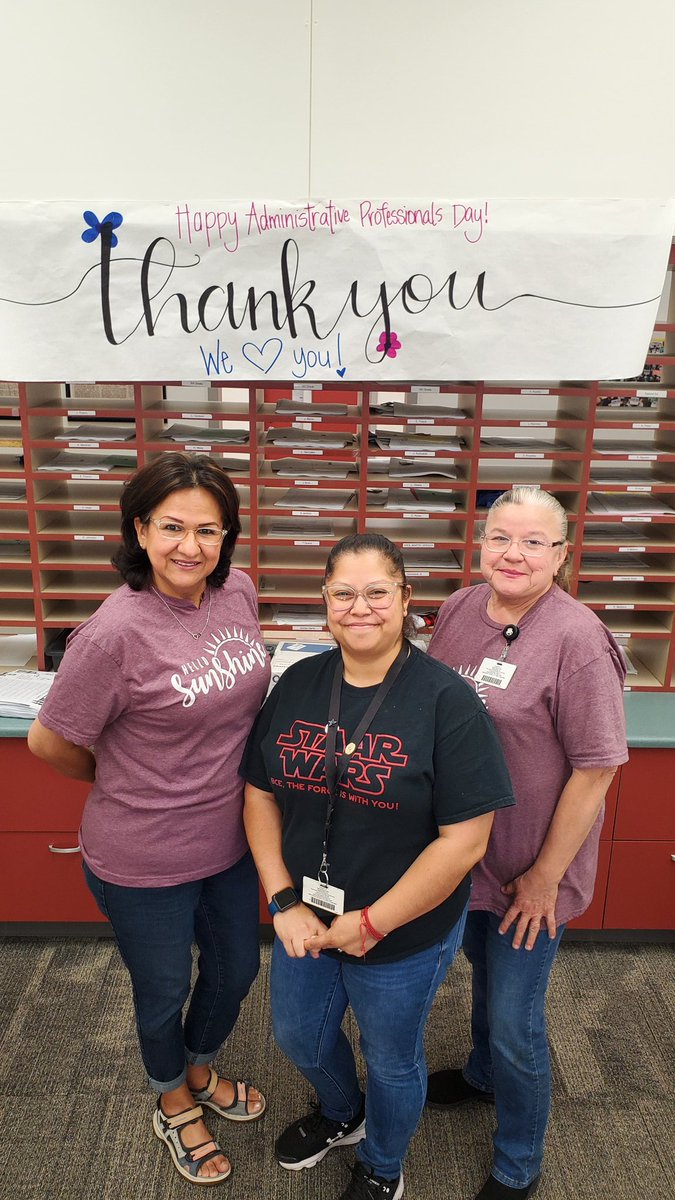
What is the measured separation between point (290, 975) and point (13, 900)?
1227 millimetres

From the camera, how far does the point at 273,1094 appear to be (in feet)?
6.49

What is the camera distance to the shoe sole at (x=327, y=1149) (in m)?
1.79

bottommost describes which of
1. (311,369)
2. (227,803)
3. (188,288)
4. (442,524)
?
(227,803)

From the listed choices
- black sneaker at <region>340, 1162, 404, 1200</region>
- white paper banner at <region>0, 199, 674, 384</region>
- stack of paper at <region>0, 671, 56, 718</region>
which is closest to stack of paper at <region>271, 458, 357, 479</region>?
white paper banner at <region>0, 199, 674, 384</region>

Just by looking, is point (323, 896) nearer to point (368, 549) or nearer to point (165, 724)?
point (165, 724)

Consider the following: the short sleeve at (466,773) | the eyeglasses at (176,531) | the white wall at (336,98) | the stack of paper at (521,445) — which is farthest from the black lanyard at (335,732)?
the white wall at (336,98)

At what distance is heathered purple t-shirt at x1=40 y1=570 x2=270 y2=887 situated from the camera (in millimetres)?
1430

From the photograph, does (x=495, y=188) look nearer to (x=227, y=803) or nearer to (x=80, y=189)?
(x=80, y=189)

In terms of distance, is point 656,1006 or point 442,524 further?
point 442,524

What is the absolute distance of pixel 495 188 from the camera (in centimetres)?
226

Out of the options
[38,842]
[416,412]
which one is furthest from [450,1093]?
[416,412]

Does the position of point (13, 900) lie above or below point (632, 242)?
below

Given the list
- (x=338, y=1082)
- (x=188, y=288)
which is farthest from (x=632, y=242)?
(x=338, y=1082)

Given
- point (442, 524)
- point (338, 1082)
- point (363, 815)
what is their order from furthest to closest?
point (442, 524) < point (338, 1082) < point (363, 815)
